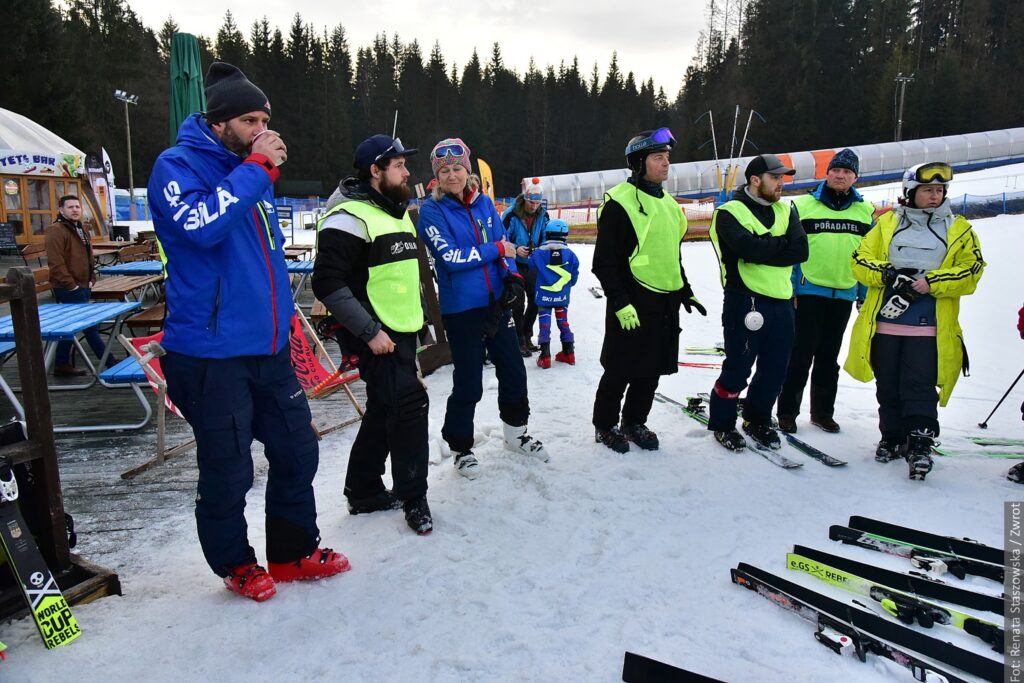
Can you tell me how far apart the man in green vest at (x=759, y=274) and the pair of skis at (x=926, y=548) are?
112cm

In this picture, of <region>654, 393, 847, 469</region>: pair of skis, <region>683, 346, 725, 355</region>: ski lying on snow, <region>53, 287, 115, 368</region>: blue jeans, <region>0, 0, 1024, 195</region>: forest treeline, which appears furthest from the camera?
<region>0, 0, 1024, 195</region>: forest treeline

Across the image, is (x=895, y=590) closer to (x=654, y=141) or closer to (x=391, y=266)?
(x=391, y=266)

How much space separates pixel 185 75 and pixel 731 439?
6.56 metres

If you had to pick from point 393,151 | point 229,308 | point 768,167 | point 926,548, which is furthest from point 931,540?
point 229,308

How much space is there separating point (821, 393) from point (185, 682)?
412 cm

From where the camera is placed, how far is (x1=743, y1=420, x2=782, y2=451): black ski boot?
4176mm

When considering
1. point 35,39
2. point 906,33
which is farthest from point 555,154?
point 35,39

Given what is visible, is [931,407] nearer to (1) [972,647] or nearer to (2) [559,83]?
(1) [972,647]

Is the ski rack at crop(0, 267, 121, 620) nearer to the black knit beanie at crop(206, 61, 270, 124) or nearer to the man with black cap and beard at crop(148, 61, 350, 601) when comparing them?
the man with black cap and beard at crop(148, 61, 350, 601)

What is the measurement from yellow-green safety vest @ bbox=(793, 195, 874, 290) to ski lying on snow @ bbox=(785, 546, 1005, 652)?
2.18 m

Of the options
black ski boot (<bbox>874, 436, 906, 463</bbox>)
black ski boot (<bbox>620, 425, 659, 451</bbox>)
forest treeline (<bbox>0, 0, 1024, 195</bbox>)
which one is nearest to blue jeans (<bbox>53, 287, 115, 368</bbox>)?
black ski boot (<bbox>620, 425, 659, 451</bbox>)

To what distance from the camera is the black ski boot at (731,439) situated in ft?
13.5

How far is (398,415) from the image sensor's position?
116 inches

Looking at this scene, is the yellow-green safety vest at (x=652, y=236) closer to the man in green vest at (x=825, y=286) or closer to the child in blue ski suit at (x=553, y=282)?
the man in green vest at (x=825, y=286)
